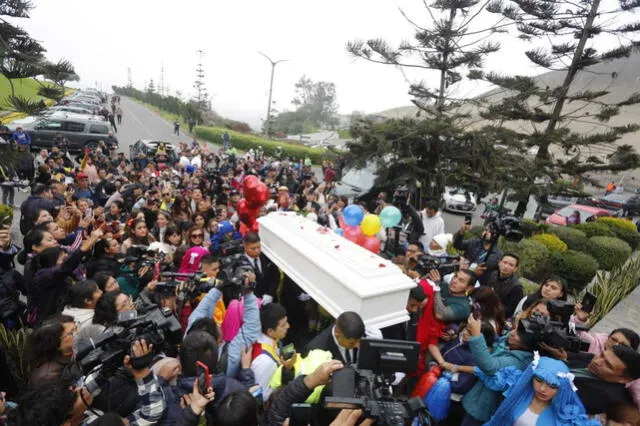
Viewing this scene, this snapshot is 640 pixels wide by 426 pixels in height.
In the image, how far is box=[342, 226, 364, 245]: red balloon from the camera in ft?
14.8

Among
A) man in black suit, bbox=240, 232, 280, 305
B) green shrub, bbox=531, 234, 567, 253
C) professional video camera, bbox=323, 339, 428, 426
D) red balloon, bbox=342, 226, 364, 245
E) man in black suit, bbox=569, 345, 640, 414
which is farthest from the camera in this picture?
green shrub, bbox=531, 234, 567, 253

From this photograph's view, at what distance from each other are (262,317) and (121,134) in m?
25.4

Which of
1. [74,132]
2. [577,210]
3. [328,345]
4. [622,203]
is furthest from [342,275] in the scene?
[622,203]

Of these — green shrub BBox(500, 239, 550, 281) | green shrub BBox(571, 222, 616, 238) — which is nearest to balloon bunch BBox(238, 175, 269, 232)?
green shrub BBox(500, 239, 550, 281)

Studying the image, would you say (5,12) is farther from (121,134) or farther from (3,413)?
(121,134)

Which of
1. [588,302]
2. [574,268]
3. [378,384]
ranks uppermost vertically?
[588,302]

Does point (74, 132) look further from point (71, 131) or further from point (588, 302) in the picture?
point (588, 302)

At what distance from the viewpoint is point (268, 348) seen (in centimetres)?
233

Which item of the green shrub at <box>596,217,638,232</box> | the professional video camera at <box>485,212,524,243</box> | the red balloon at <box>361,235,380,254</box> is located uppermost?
the professional video camera at <box>485,212,524,243</box>

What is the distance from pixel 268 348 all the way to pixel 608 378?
208 cm

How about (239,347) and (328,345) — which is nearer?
(239,347)

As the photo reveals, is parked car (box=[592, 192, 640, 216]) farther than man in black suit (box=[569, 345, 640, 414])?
Yes

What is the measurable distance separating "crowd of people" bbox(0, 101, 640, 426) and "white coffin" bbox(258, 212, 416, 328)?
0.55ft

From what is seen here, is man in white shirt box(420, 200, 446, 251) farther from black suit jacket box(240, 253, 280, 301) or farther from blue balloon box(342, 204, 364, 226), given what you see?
black suit jacket box(240, 253, 280, 301)
